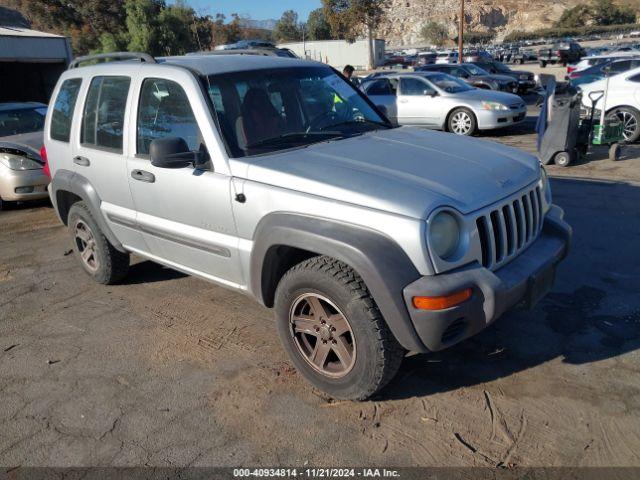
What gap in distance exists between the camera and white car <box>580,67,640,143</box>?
32.8 ft

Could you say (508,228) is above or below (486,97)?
above

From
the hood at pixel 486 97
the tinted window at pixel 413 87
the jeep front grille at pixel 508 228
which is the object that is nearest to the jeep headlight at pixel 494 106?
the hood at pixel 486 97

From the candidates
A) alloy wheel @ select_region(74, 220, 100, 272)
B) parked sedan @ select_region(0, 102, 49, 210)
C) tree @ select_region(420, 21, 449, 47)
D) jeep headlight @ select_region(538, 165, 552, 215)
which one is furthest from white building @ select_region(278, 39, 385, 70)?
jeep headlight @ select_region(538, 165, 552, 215)

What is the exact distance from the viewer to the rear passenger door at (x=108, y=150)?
4180 mm

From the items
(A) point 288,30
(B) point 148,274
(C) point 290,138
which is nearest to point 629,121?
(C) point 290,138

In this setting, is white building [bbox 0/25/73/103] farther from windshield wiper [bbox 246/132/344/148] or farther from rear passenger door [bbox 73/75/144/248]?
windshield wiper [bbox 246/132/344/148]

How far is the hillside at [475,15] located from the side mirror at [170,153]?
11642 cm

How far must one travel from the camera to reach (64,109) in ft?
16.2

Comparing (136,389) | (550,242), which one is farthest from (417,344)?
(136,389)

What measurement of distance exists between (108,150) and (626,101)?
958 centimetres

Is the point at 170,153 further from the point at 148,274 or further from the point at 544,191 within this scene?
the point at 544,191

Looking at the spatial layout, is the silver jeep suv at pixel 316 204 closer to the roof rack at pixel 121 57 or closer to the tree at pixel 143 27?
the roof rack at pixel 121 57

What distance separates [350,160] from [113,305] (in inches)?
106

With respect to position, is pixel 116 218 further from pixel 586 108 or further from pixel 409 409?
pixel 586 108
